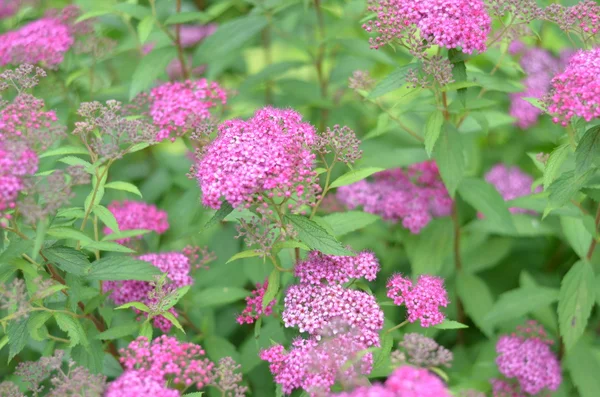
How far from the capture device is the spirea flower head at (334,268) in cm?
287

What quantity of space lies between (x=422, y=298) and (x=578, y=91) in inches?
41.0

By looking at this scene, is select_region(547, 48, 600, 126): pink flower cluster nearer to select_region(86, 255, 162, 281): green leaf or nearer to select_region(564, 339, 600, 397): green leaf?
select_region(564, 339, 600, 397): green leaf

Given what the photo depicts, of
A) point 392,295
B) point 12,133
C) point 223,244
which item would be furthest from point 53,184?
point 223,244

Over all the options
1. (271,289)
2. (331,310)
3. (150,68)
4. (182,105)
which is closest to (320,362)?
(331,310)

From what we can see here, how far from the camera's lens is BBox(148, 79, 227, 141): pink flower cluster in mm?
3566

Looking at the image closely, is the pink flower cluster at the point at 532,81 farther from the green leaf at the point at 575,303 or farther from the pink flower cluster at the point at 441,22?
the pink flower cluster at the point at 441,22

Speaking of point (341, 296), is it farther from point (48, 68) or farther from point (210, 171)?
point (48, 68)

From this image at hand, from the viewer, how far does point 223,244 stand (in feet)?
15.9

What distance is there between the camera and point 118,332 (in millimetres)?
3088

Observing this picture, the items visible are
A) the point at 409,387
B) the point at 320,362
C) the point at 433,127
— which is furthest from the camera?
the point at 433,127

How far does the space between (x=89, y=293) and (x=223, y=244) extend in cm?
177

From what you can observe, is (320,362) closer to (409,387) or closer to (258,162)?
(409,387)

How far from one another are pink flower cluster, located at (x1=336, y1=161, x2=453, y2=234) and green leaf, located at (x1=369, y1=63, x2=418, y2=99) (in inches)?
39.2

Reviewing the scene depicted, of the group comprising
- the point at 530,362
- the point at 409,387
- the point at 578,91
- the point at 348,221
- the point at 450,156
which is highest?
the point at 578,91
